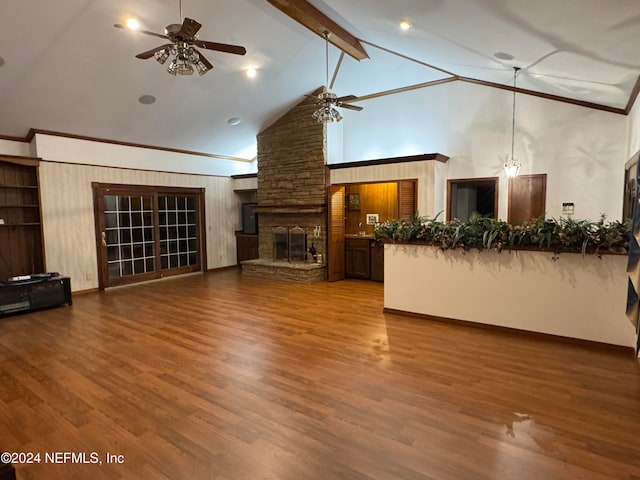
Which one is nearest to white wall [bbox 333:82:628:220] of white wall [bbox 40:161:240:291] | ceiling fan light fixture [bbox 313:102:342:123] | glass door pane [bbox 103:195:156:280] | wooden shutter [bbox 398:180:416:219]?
wooden shutter [bbox 398:180:416:219]

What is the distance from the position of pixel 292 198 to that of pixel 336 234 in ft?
4.21

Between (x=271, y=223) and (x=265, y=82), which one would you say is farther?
(x=271, y=223)

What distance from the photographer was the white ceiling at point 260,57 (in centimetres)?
326

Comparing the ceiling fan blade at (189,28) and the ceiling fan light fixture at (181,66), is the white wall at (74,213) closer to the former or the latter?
the ceiling fan light fixture at (181,66)

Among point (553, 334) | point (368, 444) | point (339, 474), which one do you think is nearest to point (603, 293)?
point (553, 334)

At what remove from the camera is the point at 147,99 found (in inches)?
240

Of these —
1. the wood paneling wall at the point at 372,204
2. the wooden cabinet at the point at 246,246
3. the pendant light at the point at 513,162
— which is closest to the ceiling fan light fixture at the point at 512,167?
the pendant light at the point at 513,162

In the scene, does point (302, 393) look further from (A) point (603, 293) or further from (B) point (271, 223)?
(B) point (271, 223)

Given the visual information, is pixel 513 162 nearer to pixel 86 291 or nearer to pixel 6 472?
pixel 6 472

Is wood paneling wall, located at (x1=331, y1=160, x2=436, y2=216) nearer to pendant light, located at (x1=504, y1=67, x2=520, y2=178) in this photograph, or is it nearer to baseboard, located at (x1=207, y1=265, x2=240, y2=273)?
pendant light, located at (x1=504, y1=67, x2=520, y2=178)

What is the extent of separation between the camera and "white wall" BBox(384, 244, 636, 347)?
3.67 meters

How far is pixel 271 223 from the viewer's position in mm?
8414

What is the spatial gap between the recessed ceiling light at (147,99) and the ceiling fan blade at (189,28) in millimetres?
3370

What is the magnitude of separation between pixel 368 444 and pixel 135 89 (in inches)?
235
